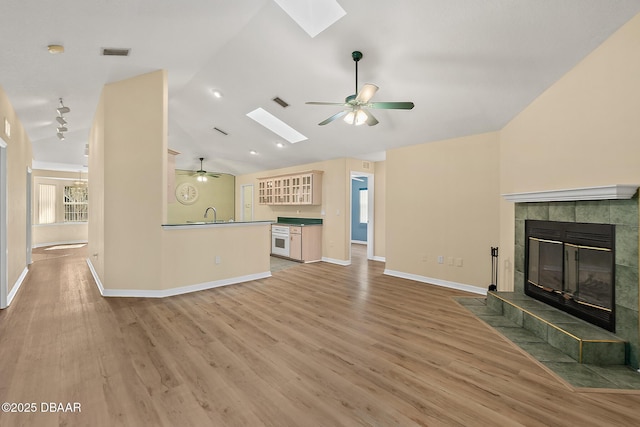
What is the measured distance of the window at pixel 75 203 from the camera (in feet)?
29.1

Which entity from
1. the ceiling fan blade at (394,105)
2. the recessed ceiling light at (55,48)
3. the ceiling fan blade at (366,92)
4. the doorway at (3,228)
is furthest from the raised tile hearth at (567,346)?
the doorway at (3,228)

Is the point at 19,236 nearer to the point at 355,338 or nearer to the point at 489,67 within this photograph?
the point at 355,338

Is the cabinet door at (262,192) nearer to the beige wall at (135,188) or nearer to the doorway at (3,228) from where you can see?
the beige wall at (135,188)

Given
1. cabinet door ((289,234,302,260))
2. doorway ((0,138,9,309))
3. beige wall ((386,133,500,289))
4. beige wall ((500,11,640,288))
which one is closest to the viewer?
beige wall ((500,11,640,288))

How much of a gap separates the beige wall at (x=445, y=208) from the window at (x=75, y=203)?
9.55m

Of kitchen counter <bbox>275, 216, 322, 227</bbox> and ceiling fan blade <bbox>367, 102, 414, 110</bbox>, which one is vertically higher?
ceiling fan blade <bbox>367, 102, 414, 110</bbox>

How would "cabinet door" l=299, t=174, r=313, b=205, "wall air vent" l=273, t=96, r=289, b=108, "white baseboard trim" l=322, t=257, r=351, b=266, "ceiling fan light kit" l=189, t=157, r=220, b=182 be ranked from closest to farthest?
"wall air vent" l=273, t=96, r=289, b=108
"white baseboard trim" l=322, t=257, r=351, b=266
"cabinet door" l=299, t=174, r=313, b=205
"ceiling fan light kit" l=189, t=157, r=220, b=182

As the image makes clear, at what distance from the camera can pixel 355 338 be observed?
2.81m

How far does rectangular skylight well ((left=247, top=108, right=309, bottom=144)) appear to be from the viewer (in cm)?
580

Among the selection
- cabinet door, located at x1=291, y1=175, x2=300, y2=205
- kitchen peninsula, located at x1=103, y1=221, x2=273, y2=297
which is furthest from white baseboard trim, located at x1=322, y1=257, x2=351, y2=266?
kitchen peninsula, located at x1=103, y1=221, x2=273, y2=297

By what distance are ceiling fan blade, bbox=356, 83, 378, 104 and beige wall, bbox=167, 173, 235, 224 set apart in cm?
808

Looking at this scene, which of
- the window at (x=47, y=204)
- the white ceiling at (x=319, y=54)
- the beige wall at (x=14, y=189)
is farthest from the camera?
the window at (x=47, y=204)

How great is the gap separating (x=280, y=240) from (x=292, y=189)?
1.38m

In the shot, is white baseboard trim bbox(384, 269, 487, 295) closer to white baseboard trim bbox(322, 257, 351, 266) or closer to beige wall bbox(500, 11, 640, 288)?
white baseboard trim bbox(322, 257, 351, 266)
